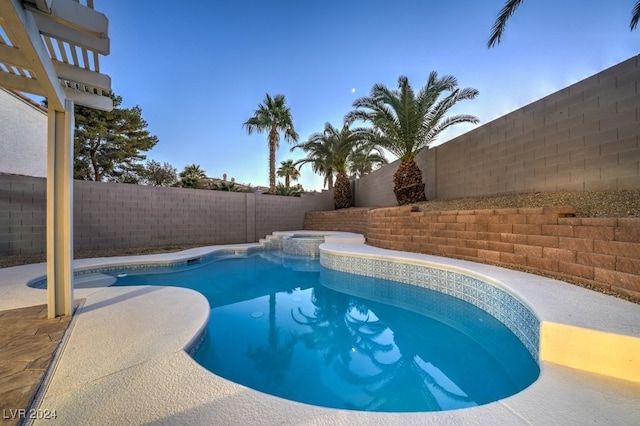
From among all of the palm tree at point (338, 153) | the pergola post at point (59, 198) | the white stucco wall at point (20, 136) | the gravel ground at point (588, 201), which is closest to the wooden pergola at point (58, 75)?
the pergola post at point (59, 198)

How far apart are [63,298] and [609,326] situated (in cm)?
514

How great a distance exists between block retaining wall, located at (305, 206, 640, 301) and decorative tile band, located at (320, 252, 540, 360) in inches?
32.4

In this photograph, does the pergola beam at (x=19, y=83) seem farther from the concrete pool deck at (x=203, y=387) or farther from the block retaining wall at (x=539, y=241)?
the block retaining wall at (x=539, y=241)

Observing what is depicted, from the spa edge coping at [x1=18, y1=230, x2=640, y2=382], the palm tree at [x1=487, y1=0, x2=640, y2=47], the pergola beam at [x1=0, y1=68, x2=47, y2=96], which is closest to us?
the spa edge coping at [x1=18, y1=230, x2=640, y2=382]

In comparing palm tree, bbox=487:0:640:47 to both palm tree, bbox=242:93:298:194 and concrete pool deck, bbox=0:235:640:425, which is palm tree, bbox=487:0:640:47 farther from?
palm tree, bbox=242:93:298:194

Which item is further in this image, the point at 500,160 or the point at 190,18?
the point at 190,18

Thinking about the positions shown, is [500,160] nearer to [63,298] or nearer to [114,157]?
[63,298]

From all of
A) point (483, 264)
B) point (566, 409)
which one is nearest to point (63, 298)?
point (566, 409)

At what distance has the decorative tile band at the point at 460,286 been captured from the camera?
269 centimetres

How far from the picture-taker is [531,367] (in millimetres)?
2340

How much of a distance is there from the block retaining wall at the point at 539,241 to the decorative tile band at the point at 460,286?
2.70 feet

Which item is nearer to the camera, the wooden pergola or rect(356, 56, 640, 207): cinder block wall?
the wooden pergola

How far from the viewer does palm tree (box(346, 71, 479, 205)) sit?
736 centimetres

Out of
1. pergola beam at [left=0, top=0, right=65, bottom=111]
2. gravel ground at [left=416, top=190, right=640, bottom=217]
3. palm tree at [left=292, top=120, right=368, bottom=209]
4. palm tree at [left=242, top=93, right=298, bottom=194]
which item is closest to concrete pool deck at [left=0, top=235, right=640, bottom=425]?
gravel ground at [left=416, top=190, right=640, bottom=217]
